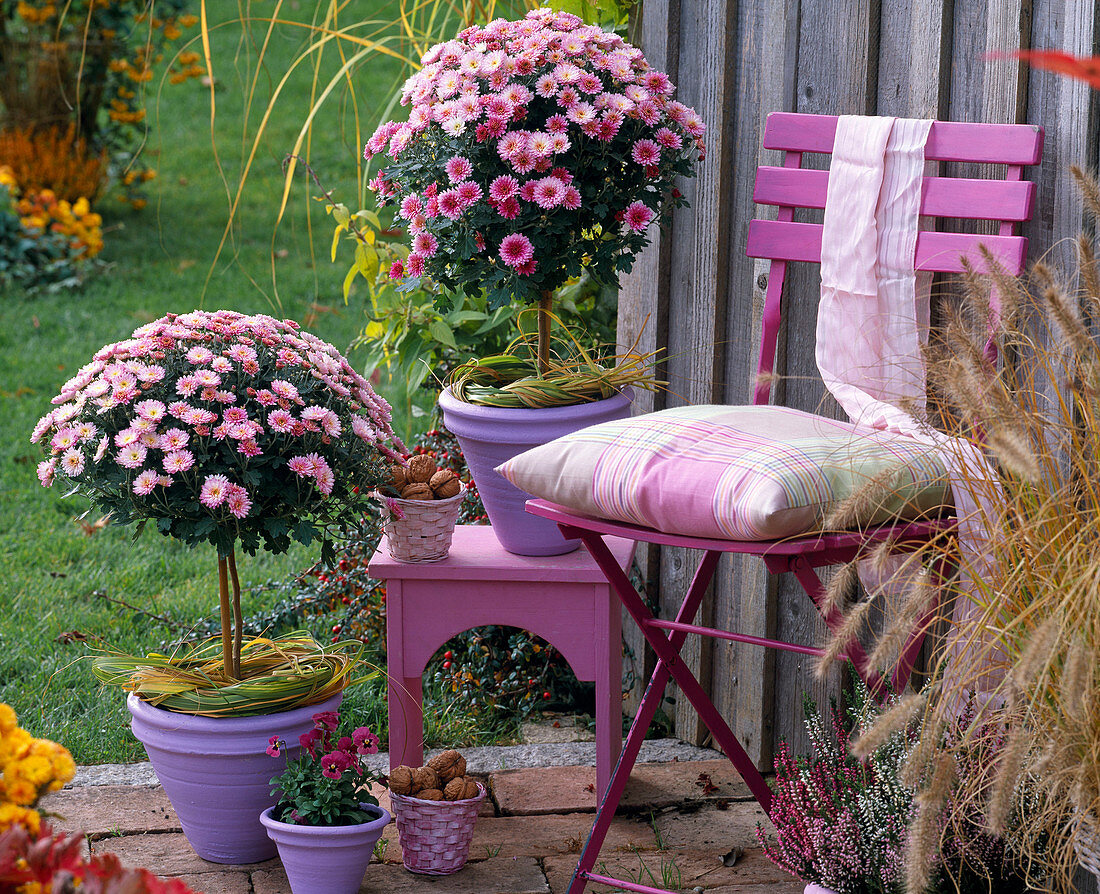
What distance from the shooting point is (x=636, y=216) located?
223cm

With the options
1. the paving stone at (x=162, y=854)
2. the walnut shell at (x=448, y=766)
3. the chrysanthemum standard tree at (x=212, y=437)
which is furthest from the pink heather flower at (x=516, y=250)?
the paving stone at (x=162, y=854)

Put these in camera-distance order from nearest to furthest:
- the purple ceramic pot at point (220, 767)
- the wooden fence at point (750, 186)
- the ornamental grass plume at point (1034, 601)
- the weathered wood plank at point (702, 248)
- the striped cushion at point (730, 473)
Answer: the ornamental grass plume at point (1034, 601)
the striped cushion at point (730, 473)
the wooden fence at point (750, 186)
the purple ceramic pot at point (220, 767)
the weathered wood plank at point (702, 248)

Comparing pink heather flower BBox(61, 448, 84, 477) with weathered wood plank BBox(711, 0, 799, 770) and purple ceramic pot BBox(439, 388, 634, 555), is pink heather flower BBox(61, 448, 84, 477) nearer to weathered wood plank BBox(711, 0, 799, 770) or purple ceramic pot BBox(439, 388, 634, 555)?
purple ceramic pot BBox(439, 388, 634, 555)

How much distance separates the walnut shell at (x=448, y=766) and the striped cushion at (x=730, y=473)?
0.63 metres

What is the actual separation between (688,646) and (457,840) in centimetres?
79

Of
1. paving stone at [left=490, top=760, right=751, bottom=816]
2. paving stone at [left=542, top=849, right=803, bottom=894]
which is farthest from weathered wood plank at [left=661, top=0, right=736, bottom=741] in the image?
paving stone at [left=542, top=849, right=803, bottom=894]

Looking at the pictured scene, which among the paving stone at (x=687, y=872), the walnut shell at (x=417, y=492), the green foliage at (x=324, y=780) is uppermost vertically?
the walnut shell at (x=417, y=492)

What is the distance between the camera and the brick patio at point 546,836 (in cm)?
215

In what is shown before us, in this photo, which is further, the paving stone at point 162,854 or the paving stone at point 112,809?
the paving stone at point 112,809

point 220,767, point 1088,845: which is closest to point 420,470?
point 220,767

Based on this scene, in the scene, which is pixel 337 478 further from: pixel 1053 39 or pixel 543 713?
pixel 1053 39

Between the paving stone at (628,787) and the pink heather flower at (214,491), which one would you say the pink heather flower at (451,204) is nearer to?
the pink heather flower at (214,491)

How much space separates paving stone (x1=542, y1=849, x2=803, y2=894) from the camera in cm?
213

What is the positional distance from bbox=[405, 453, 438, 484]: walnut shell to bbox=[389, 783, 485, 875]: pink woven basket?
23.1 inches
